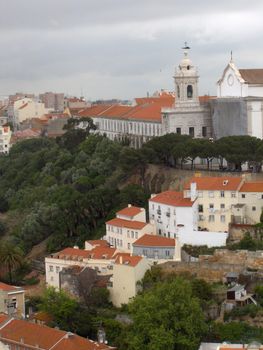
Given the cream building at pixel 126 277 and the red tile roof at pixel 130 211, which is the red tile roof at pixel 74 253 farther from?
the red tile roof at pixel 130 211

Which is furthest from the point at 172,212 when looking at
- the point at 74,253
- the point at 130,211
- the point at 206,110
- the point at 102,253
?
the point at 206,110

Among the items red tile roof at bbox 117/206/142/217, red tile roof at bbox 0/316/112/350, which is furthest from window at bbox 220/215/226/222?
red tile roof at bbox 0/316/112/350

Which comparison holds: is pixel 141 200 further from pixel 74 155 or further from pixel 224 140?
pixel 74 155

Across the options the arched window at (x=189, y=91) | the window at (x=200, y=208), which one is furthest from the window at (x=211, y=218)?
the arched window at (x=189, y=91)

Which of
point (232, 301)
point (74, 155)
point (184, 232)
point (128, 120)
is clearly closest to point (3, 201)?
point (74, 155)

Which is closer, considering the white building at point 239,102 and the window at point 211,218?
the window at point 211,218

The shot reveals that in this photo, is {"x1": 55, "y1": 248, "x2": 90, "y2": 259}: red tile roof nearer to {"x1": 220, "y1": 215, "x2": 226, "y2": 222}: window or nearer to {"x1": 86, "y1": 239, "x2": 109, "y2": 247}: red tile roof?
{"x1": 86, "y1": 239, "x2": 109, "y2": 247}: red tile roof
